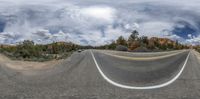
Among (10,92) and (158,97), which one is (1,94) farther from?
(158,97)

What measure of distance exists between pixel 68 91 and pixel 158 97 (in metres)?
2.66

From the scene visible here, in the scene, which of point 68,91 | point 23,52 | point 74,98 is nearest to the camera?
point 74,98

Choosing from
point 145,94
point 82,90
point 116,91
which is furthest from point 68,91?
point 145,94

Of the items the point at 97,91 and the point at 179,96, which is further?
the point at 97,91

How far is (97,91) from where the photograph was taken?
36.7 feet

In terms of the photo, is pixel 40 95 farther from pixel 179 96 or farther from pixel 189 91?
pixel 189 91

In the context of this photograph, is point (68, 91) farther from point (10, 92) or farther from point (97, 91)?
point (10, 92)

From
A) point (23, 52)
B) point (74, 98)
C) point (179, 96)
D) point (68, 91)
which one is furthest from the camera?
point (23, 52)

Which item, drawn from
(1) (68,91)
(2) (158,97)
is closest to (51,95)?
(1) (68,91)

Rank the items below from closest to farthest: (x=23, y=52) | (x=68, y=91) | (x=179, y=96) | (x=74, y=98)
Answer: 1. (x=74, y=98)
2. (x=179, y=96)
3. (x=68, y=91)
4. (x=23, y=52)

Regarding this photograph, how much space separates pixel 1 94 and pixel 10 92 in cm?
45

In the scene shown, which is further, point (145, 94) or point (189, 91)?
point (189, 91)

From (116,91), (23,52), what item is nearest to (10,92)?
(116,91)

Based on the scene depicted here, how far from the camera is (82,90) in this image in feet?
37.8
